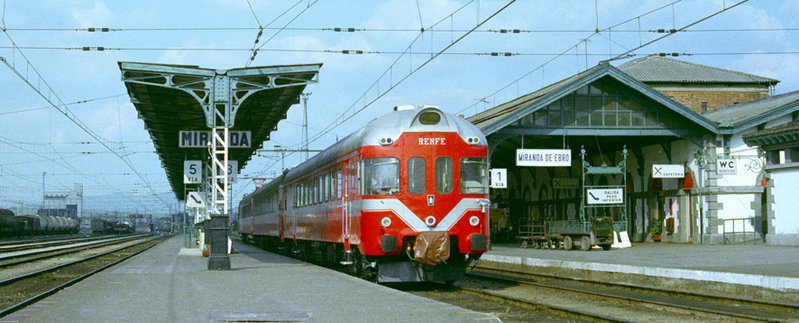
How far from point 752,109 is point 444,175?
22698mm

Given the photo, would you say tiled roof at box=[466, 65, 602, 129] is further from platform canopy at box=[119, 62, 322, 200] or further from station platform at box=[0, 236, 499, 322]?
station platform at box=[0, 236, 499, 322]

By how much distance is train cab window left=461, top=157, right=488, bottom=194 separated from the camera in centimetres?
1644

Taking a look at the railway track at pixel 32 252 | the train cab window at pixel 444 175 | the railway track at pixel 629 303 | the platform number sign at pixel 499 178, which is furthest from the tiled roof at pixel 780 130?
the railway track at pixel 32 252

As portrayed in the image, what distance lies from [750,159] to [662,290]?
18128 millimetres

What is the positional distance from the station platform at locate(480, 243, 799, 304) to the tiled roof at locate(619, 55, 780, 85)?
3564 cm

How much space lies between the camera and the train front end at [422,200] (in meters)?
15.8

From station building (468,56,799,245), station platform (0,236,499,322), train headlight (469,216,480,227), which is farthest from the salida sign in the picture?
train headlight (469,216,480,227)

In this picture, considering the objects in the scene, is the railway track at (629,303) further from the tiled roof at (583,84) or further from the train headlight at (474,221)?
the tiled roof at (583,84)

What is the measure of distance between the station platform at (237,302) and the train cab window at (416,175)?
2.07 meters

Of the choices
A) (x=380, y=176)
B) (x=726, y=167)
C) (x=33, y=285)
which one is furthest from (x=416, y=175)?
(x=726, y=167)

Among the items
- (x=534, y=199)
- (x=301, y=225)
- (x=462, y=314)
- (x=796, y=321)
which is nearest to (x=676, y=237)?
(x=534, y=199)

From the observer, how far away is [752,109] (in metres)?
34.5

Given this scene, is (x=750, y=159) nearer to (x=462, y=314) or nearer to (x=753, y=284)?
(x=753, y=284)

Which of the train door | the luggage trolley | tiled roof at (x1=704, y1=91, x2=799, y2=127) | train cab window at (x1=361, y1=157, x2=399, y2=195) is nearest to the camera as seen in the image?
train cab window at (x1=361, y1=157, x2=399, y2=195)
